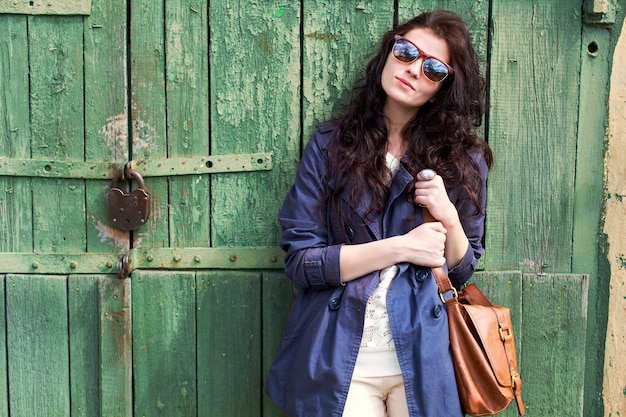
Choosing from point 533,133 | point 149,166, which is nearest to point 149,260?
point 149,166

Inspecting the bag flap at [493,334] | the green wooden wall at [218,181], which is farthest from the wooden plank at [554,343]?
the bag flap at [493,334]

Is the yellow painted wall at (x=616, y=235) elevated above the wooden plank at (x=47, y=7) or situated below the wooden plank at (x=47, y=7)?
below

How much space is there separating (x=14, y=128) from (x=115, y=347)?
727mm

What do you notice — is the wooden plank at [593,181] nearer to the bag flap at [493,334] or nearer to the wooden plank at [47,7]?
the bag flap at [493,334]

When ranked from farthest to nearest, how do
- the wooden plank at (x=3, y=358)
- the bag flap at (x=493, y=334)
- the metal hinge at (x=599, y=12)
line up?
1. the wooden plank at (x=3, y=358)
2. the metal hinge at (x=599, y=12)
3. the bag flap at (x=493, y=334)

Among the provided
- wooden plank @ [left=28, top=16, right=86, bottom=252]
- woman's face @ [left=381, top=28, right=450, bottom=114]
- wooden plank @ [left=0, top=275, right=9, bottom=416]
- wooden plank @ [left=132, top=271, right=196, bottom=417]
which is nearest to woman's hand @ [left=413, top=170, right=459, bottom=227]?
woman's face @ [left=381, top=28, right=450, bottom=114]

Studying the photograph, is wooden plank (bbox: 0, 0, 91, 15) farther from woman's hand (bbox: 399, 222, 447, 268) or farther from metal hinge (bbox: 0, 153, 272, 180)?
woman's hand (bbox: 399, 222, 447, 268)

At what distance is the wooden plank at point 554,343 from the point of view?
7.52ft

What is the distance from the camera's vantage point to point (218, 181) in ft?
7.67

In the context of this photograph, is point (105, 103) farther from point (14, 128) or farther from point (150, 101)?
point (14, 128)

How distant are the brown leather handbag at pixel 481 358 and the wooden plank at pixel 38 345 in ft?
3.99

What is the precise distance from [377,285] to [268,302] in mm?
519

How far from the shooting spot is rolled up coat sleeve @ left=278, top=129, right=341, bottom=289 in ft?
6.47

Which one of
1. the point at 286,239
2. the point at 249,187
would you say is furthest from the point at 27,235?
the point at 286,239
